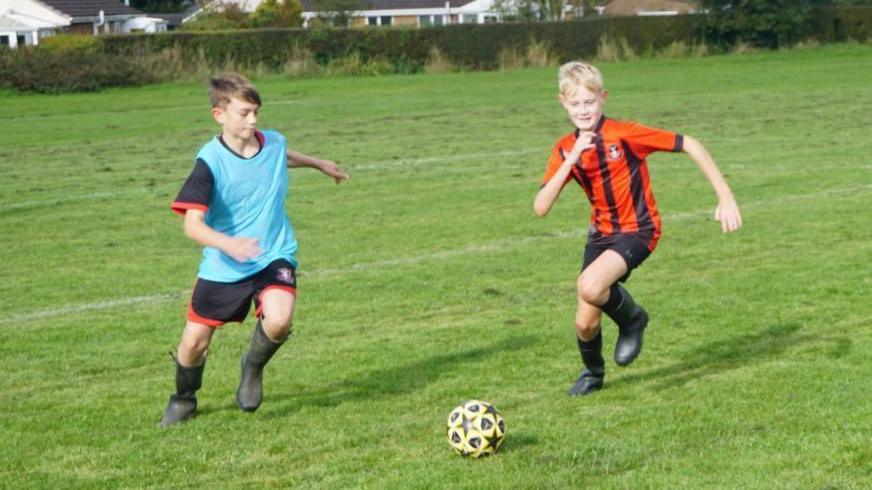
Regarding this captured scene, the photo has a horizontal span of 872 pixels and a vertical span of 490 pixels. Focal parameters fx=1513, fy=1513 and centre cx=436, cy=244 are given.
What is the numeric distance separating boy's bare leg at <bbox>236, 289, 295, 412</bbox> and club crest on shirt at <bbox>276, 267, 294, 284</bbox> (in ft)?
0.18

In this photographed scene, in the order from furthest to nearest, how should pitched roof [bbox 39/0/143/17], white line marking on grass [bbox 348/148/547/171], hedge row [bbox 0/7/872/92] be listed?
1. pitched roof [bbox 39/0/143/17]
2. hedge row [bbox 0/7/872/92]
3. white line marking on grass [bbox 348/148/547/171]

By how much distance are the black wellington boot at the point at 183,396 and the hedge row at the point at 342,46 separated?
32.9m

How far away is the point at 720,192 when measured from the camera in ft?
24.6

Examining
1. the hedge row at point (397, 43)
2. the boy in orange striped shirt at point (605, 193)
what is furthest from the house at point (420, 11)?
the boy in orange striped shirt at point (605, 193)

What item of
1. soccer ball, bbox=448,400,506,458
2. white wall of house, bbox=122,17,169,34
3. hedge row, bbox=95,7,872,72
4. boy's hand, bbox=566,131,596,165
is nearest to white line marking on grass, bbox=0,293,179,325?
boy's hand, bbox=566,131,596,165

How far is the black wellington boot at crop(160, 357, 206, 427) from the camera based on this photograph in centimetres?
762

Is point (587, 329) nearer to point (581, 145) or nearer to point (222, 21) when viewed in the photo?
point (581, 145)

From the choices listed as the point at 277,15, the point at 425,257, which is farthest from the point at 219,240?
the point at 277,15

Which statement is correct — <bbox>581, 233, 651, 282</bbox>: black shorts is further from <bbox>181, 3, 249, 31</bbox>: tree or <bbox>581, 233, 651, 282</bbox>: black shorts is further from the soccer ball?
<bbox>181, 3, 249, 31</bbox>: tree

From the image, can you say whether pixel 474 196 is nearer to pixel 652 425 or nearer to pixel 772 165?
pixel 772 165

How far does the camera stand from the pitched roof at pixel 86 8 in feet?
267

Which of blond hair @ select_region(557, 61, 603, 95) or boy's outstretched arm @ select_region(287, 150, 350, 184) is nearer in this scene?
blond hair @ select_region(557, 61, 603, 95)

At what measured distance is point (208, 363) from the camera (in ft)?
30.0

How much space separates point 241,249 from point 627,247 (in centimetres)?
205
